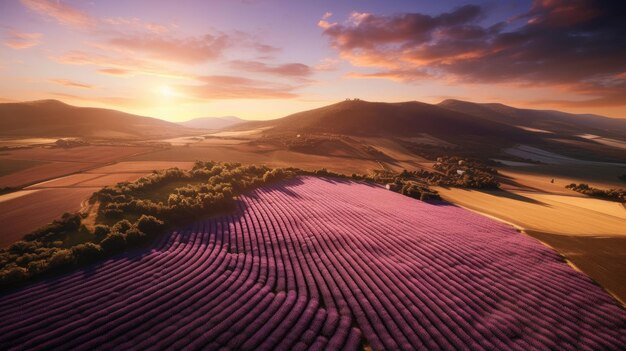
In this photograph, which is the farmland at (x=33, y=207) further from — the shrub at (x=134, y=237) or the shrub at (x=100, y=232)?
the shrub at (x=134, y=237)

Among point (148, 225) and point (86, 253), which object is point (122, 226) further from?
point (86, 253)

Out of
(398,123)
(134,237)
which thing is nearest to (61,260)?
(134,237)

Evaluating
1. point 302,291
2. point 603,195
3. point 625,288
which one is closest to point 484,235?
point 625,288

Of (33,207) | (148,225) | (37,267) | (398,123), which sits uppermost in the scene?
(398,123)

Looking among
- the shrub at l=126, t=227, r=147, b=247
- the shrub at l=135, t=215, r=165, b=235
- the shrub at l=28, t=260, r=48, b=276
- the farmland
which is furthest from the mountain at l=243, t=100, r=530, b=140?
the shrub at l=28, t=260, r=48, b=276

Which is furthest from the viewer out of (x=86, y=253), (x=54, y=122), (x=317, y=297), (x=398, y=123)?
(x=54, y=122)

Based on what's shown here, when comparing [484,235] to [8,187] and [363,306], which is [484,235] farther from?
[8,187]
